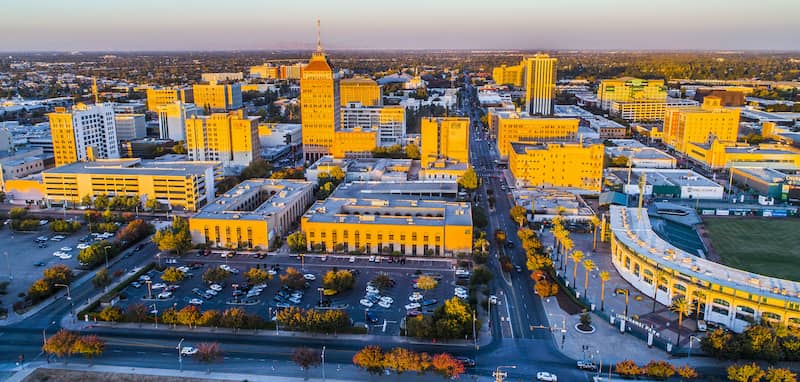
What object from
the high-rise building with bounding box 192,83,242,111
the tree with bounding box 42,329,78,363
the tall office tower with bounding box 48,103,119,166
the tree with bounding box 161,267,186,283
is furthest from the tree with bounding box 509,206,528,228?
the high-rise building with bounding box 192,83,242,111

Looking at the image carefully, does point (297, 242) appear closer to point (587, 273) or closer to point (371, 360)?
point (371, 360)

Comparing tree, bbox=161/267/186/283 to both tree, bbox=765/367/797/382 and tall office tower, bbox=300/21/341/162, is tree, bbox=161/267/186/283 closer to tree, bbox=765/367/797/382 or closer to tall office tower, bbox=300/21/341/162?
tree, bbox=765/367/797/382

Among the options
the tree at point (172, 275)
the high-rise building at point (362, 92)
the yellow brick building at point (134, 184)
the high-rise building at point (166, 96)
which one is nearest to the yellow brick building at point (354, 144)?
the yellow brick building at point (134, 184)

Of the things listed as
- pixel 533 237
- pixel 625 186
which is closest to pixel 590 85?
pixel 625 186

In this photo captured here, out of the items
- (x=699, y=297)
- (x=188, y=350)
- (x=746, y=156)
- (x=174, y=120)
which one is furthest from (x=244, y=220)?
(x=746, y=156)

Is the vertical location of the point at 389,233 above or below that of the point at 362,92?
below
